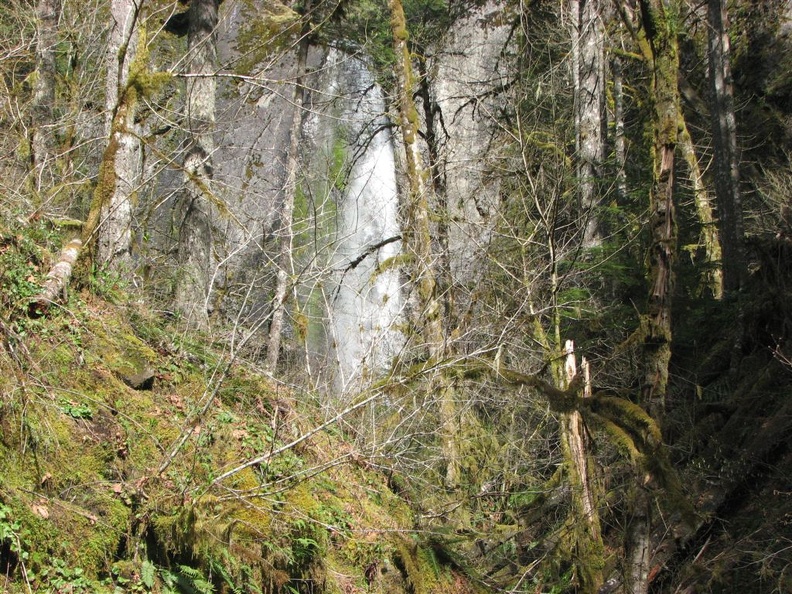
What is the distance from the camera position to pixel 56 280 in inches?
251

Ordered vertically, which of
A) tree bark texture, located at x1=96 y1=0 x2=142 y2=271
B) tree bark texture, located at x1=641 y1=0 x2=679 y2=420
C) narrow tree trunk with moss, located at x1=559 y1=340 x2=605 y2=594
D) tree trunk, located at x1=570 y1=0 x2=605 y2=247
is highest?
tree trunk, located at x1=570 y1=0 x2=605 y2=247

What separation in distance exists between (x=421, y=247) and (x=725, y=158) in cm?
484

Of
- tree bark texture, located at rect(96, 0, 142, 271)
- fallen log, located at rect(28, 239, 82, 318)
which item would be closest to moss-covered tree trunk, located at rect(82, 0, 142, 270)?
tree bark texture, located at rect(96, 0, 142, 271)

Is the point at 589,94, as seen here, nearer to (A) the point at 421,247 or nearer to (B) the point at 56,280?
(A) the point at 421,247

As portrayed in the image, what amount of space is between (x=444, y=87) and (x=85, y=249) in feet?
56.6

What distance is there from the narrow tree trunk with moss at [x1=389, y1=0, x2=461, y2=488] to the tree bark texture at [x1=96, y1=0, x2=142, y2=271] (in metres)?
3.11

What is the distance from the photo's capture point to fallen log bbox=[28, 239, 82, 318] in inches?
237

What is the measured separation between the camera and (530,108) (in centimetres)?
1634

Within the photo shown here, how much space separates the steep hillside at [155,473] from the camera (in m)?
4.72

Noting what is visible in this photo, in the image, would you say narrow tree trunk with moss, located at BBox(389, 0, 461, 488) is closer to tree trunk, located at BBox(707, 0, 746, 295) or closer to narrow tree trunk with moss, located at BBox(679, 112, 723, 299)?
tree trunk, located at BBox(707, 0, 746, 295)

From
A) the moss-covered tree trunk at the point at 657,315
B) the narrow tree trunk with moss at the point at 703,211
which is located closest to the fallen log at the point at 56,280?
the moss-covered tree trunk at the point at 657,315

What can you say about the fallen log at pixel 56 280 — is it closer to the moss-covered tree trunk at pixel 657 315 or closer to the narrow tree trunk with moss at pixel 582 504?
the narrow tree trunk with moss at pixel 582 504

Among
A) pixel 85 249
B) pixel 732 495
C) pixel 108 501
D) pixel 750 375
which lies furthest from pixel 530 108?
pixel 108 501

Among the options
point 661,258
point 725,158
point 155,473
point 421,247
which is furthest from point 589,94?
point 155,473
